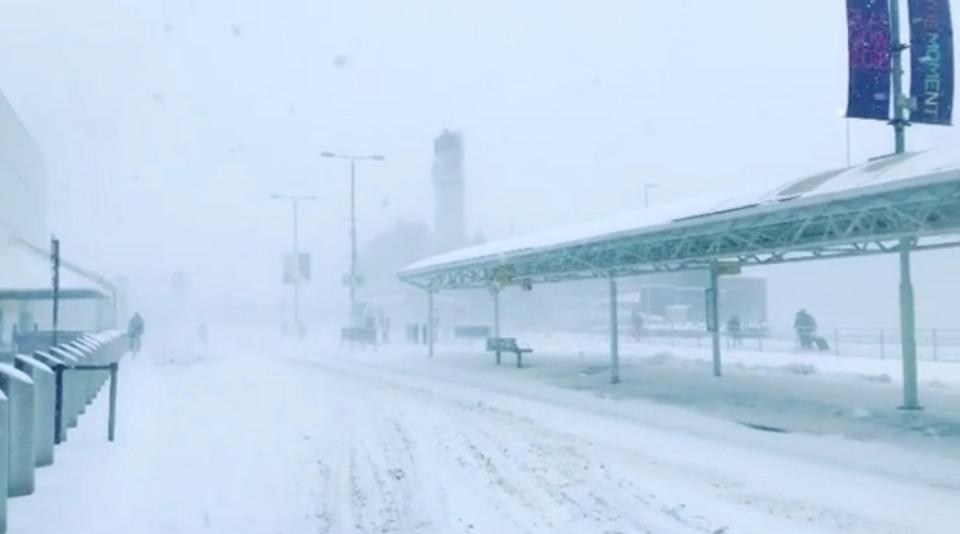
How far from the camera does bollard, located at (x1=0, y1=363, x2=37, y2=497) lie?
9695 millimetres

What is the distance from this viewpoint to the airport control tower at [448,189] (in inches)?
4102

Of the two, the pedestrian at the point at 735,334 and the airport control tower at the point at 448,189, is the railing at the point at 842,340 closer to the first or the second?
the pedestrian at the point at 735,334

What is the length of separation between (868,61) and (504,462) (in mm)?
10767

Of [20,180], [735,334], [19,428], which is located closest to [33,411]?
[19,428]

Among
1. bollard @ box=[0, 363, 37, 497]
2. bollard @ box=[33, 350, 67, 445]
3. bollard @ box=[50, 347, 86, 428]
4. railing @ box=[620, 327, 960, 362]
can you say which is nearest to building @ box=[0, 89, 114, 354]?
bollard @ box=[50, 347, 86, 428]

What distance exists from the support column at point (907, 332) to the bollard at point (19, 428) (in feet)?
46.6

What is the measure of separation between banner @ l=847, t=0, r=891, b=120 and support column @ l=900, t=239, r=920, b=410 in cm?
258

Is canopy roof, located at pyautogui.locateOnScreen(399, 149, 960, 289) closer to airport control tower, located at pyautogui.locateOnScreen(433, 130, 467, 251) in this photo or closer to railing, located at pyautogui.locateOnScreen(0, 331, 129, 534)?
railing, located at pyautogui.locateOnScreen(0, 331, 129, 534)

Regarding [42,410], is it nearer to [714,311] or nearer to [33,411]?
[33,411]

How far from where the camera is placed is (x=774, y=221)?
1744cm

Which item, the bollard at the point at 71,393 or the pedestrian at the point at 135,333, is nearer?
the bollard at the point at 71,393

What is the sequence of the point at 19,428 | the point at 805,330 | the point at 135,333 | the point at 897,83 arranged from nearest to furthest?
the point at 19,428 < the point at 897,83 < the point at 805,330 < the point at 135,333

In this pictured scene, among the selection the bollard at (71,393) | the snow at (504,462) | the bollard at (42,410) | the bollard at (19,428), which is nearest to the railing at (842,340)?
the snow at (504,462)

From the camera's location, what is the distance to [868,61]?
59.8 feet
